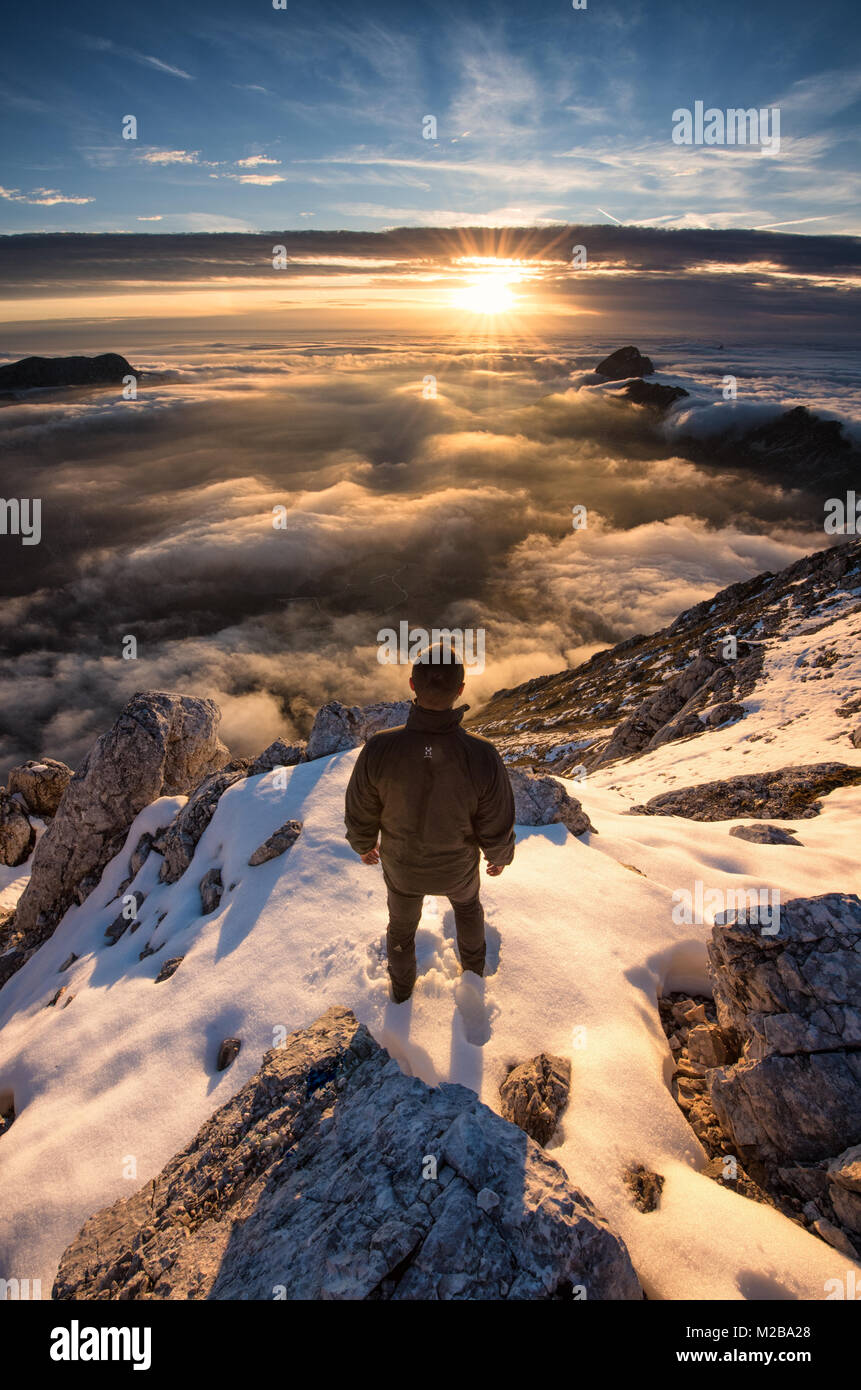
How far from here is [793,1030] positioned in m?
5.50

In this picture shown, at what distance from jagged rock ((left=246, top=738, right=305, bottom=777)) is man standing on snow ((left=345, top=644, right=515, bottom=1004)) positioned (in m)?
9.34

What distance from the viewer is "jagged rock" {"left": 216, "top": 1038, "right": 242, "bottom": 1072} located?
7.13m

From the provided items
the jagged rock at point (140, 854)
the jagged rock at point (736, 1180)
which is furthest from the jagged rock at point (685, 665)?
the jagged rock at point (736, 1180)

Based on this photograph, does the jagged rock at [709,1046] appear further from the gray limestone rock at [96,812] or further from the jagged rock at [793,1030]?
the gray limestone rock at [96,812]

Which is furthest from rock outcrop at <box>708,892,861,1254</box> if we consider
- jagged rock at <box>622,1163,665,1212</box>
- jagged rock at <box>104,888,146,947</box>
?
jagged rock at <box>104,888,146,947</box>

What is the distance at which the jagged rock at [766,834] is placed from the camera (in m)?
11.3

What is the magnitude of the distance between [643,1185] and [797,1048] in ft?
6.26

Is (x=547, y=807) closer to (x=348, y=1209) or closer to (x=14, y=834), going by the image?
(x=348, y=1209)

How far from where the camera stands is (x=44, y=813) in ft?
99.6

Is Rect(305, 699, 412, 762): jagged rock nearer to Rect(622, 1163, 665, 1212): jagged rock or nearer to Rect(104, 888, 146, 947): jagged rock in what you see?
Rect(104, 888, 146, 947): jagged rock

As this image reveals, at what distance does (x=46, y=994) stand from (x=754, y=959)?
14.2 meters

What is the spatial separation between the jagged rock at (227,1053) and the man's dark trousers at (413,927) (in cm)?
221

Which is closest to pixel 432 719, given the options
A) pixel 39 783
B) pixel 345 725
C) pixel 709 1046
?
pixel 709 1046
